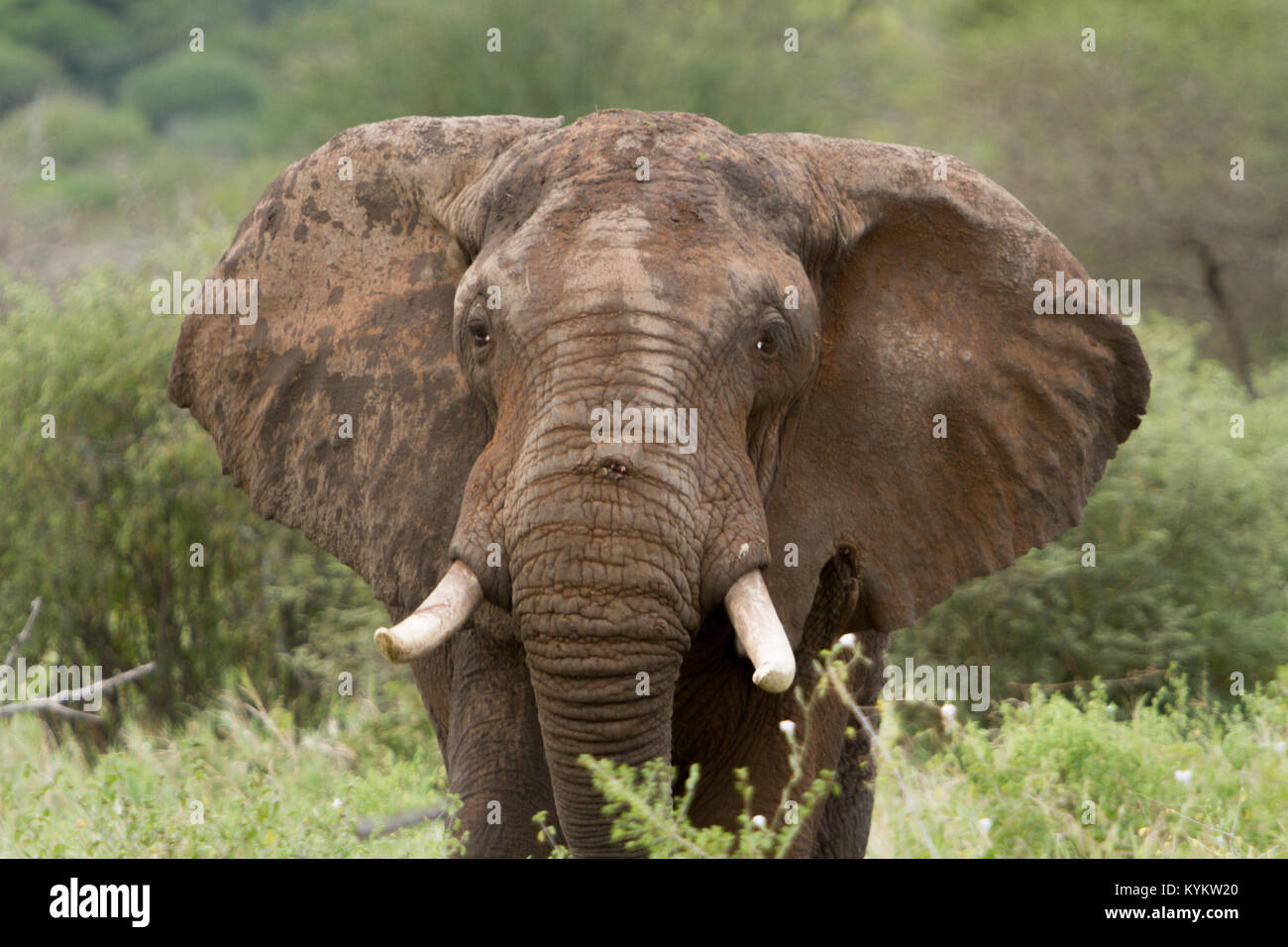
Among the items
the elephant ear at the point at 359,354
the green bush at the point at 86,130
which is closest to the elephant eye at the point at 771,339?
the elephant ear at the point at 359,354

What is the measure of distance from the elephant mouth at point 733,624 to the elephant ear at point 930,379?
761 mm

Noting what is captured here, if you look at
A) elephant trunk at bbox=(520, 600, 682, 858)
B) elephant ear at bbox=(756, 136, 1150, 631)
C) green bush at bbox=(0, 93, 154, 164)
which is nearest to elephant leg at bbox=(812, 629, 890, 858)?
elephant ear at bbox=(756, 136, 1150, 631)

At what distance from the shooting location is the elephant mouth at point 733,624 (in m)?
4.40

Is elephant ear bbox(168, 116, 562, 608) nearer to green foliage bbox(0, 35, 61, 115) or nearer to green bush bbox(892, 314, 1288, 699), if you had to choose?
green bush bbox(892, 314, 1288, 699)

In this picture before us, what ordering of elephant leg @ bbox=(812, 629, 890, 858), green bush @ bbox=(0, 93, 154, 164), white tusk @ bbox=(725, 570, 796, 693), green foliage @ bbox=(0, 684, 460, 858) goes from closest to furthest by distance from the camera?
white tusk @ bbox=(725, 570, 796, 693)
green foliage @ bbox=(0, 684, 460, 858)
elephant leg @ bbox=(812, 629, 890, 858)
green bush @ bbox=(0, 93, 154, 164)

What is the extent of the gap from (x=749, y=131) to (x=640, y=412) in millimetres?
14953

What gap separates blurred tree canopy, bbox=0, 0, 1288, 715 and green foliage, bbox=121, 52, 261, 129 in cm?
664

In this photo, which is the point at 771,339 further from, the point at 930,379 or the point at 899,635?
the point at 899,635

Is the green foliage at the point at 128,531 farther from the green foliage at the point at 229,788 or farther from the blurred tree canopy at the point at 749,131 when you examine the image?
the green foliage at the point at 229,788

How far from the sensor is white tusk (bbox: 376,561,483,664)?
4406 mm

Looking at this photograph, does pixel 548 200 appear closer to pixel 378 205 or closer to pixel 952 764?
pixel 378 205

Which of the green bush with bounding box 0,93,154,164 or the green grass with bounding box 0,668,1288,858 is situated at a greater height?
the green bush with bounding box 0,93,154,164

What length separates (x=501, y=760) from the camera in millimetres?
5457

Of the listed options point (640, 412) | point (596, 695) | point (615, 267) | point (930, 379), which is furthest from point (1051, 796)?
point (615, 267)
